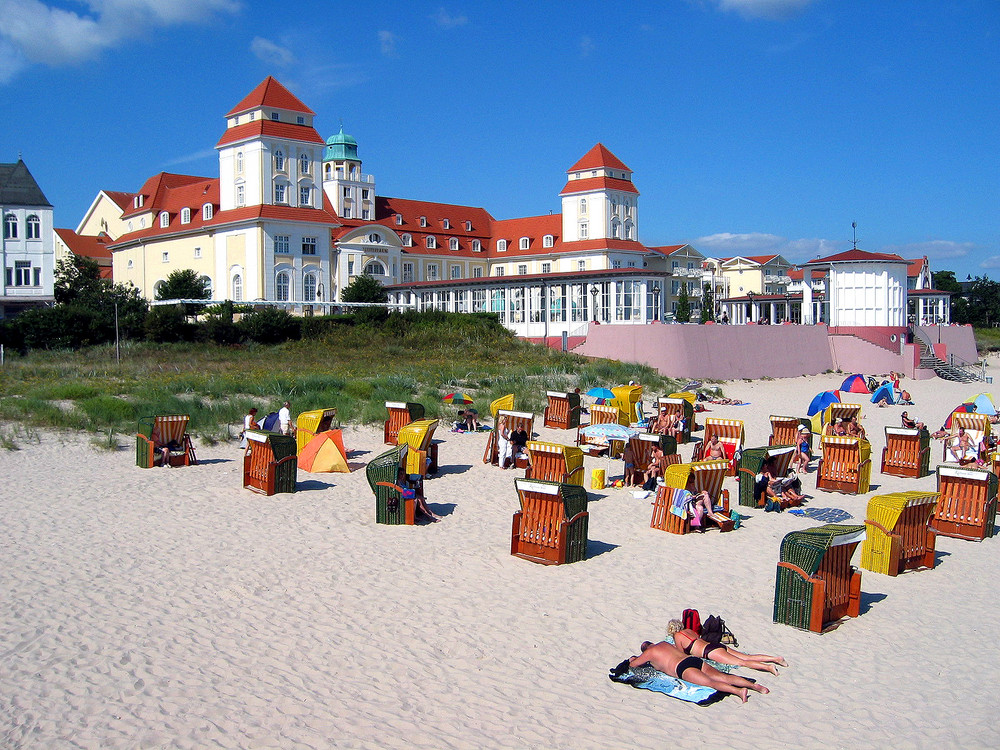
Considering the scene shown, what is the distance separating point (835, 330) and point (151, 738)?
4377 cm

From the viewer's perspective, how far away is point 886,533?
9.85 meters

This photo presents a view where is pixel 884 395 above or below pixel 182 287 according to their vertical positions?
below

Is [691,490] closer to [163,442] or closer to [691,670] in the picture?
[691,670]

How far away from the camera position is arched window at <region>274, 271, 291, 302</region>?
50812 millimetres

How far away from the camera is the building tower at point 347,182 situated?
60.3 meters

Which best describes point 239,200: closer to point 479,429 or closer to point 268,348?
point 268,348

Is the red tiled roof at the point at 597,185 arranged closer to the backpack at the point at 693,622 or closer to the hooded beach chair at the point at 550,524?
the hooded beach chair at the point at 550,524

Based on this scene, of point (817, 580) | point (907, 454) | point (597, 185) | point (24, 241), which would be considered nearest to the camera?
point (817, 580)

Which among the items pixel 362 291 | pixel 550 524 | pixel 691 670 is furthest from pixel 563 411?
pixel 362 291

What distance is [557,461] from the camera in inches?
539

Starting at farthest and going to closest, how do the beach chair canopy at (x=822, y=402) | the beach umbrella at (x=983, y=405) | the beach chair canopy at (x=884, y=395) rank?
the beach chair canopy at (x=884, y=395) < the beach chair canopy at (x=822, y=402) < the beach umbrella at (x=983, y=405)

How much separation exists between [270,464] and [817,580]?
27.4ft

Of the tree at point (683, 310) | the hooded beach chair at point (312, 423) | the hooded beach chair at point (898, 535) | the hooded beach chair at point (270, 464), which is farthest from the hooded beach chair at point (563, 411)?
the tree at point (683, 310)

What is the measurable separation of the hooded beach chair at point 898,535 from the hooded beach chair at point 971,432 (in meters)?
6.52
